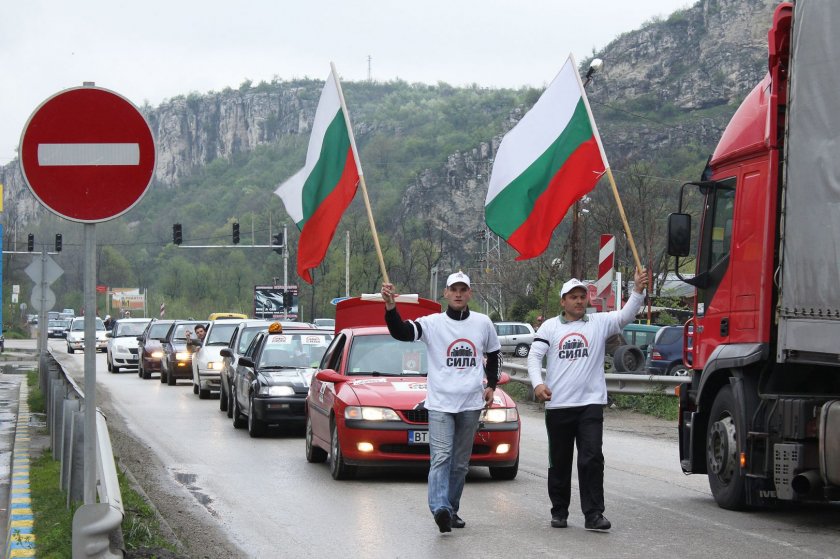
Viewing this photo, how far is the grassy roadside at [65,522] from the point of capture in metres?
7.66

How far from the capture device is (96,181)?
6500 mm

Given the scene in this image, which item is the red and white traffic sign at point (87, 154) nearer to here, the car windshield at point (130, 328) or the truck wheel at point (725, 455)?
the truck wheel at point (725, 455)

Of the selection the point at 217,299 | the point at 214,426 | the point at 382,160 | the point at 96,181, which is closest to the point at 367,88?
the point at 382,160

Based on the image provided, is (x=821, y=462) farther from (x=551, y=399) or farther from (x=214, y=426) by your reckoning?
(x=214, y=426)

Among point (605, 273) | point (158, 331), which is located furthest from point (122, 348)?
point (605, 273)

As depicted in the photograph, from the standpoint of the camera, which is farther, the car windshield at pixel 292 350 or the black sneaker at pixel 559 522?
the car windshield at pixel 292 350

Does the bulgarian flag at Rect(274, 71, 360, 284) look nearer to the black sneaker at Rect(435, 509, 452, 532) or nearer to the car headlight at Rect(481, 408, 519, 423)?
the car headlight at Rect(481, 408, 519, 423)

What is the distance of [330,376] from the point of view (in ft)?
42.4

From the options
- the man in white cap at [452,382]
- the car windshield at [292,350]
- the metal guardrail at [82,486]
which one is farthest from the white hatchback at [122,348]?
the man in white cap at [452,382]

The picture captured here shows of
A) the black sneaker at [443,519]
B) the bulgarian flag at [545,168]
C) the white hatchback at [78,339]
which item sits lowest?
the white hatchback at [78,339]

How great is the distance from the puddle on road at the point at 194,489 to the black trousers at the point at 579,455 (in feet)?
9.23

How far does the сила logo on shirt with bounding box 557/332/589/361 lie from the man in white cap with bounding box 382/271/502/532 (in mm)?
535

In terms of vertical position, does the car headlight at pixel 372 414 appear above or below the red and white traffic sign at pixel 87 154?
below

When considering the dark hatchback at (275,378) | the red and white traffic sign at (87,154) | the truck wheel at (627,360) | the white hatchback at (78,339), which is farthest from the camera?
the white hatchback at (78,339)
